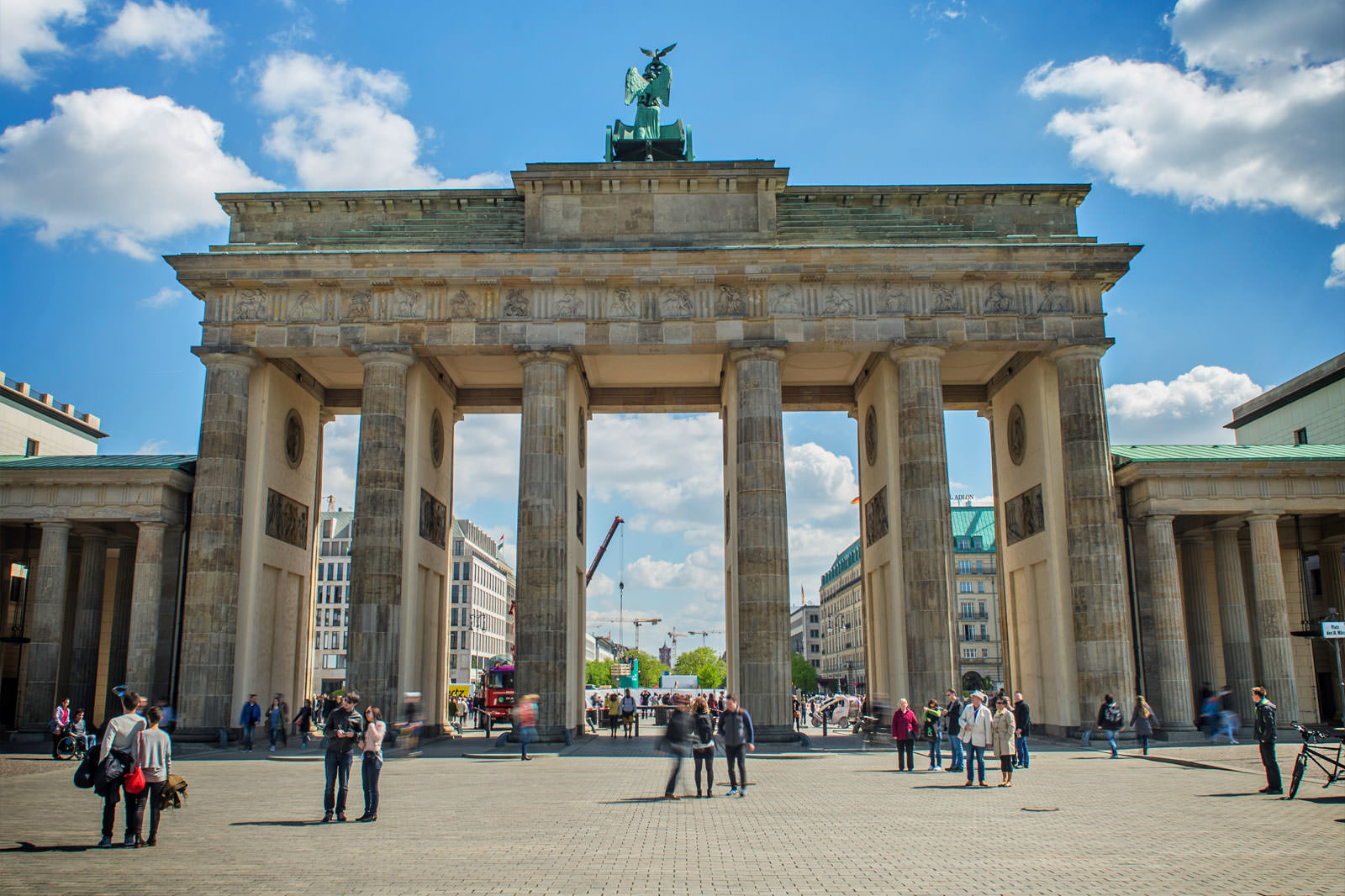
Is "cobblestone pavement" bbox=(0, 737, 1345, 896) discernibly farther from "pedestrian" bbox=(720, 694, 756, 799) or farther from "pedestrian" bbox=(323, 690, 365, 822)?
"pedestrian" bbox=(720, 694, 756, 799)

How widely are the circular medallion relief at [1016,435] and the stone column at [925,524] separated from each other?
5213 millimetres

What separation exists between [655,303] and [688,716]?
59.7 ft

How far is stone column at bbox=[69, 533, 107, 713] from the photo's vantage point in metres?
Answer: 34.2

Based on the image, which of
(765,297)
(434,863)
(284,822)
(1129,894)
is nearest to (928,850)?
(1129,894)

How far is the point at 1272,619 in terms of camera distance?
33656 mm

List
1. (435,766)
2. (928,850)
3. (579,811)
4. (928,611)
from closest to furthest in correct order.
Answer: (928,850) → (579,811) → (435,766) → (928,611)

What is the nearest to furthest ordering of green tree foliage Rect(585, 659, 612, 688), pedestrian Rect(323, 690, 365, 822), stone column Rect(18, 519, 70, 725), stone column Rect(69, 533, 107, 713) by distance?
pedestrian Rect(323, 690, 365, 822)
stone column Rect(18, 519, 70, 725)
stone column Rect(69, 533, 107, 713)
green tree foliage Rect(585, 659, 612, 688)

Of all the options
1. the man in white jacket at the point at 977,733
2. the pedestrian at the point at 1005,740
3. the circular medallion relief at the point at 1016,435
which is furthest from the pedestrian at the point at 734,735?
the circular medallion relief at the point at 1016,435

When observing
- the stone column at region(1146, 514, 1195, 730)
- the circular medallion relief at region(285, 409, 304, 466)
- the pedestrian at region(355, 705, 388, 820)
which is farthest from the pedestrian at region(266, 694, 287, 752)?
the stone column at region(1146, 514, 1195, 730)

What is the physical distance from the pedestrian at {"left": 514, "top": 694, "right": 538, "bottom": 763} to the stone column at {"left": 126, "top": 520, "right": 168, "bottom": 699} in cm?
1284

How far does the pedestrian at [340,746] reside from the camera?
14.8 metres

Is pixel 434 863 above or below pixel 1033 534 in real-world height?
below

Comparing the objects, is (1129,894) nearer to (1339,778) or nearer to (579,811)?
(579,811)

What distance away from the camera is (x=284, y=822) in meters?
14.5
